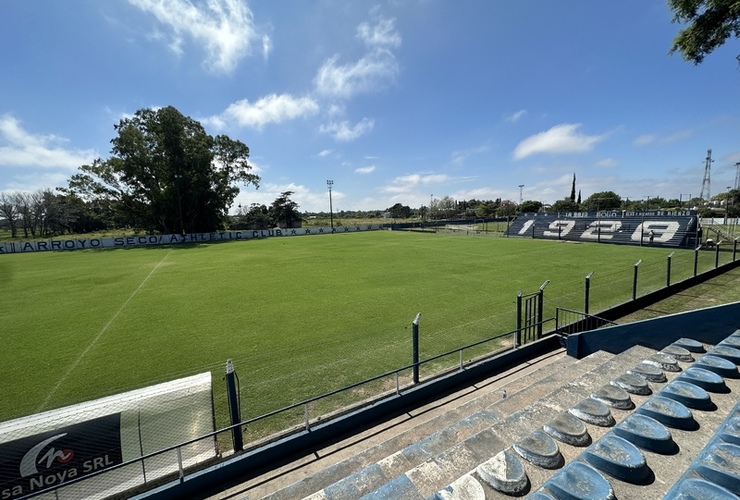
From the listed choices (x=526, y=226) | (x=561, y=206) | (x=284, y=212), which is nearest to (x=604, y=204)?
(x=561, y=206)

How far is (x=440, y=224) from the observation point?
62844 millimetres

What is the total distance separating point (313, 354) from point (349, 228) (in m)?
55.7

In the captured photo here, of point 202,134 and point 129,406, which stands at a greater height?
point 202,134

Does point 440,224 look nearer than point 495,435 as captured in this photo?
No

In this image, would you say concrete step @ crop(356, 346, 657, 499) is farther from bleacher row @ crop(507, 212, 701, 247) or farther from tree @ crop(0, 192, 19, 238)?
tree @ crop(0, 192, 19, 238)

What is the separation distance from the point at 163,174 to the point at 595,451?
2157 inches

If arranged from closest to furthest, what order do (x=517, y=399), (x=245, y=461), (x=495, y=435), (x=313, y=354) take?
(x=495, y=435) → (x=245, y=461) → (x=517, y=399) → (x=313, y=354)

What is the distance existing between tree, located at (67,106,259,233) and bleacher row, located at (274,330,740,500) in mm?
52019

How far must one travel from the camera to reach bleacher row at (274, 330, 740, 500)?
2199 millimetres

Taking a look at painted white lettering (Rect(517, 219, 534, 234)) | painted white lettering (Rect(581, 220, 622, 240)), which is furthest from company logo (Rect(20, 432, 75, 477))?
painted white lettering (Rect(517, 219, 534, 234))

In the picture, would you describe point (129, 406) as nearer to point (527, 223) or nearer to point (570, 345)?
point (570, 345)

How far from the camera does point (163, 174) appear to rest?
150ft

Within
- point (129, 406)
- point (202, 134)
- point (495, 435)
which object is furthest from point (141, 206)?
point (495, 435)

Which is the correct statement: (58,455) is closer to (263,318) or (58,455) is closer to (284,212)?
(263,318)
